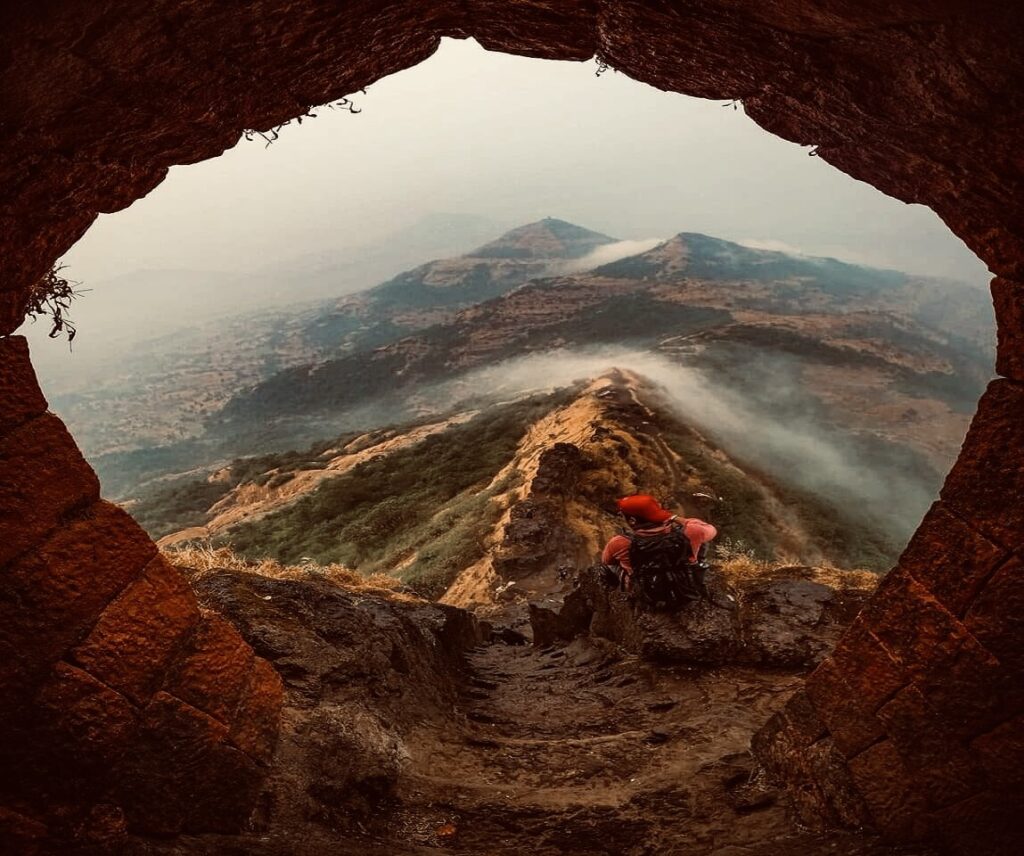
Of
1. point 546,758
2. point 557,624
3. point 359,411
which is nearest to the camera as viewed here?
point 546,758

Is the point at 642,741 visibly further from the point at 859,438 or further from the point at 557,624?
the point at 859,438

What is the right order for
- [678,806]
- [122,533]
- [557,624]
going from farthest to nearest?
[557,624], [678,806], [122,533]

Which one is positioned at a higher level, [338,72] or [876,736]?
[338,72]

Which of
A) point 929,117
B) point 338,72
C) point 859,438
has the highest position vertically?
point 338,72

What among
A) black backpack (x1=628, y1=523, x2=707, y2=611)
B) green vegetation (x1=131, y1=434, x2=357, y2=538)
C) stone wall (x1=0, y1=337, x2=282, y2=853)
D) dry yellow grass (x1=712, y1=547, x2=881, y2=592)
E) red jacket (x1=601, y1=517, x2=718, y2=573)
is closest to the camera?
stone wall (x1=0, y1=337, x2=282, y2=853)

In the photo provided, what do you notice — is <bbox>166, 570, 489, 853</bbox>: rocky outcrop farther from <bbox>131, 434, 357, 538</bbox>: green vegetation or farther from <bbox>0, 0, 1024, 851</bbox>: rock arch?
<bbox>131, 434, 357, 538</bbox>: green vegetation

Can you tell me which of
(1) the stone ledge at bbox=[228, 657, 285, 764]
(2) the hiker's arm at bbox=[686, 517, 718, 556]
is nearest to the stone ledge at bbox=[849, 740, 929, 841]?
(2) the hiker's arm at bbox=[686, 517, 718, 556]

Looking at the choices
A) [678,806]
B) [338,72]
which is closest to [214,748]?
[678,806]

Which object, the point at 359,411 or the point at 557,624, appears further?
the point at 359,411
